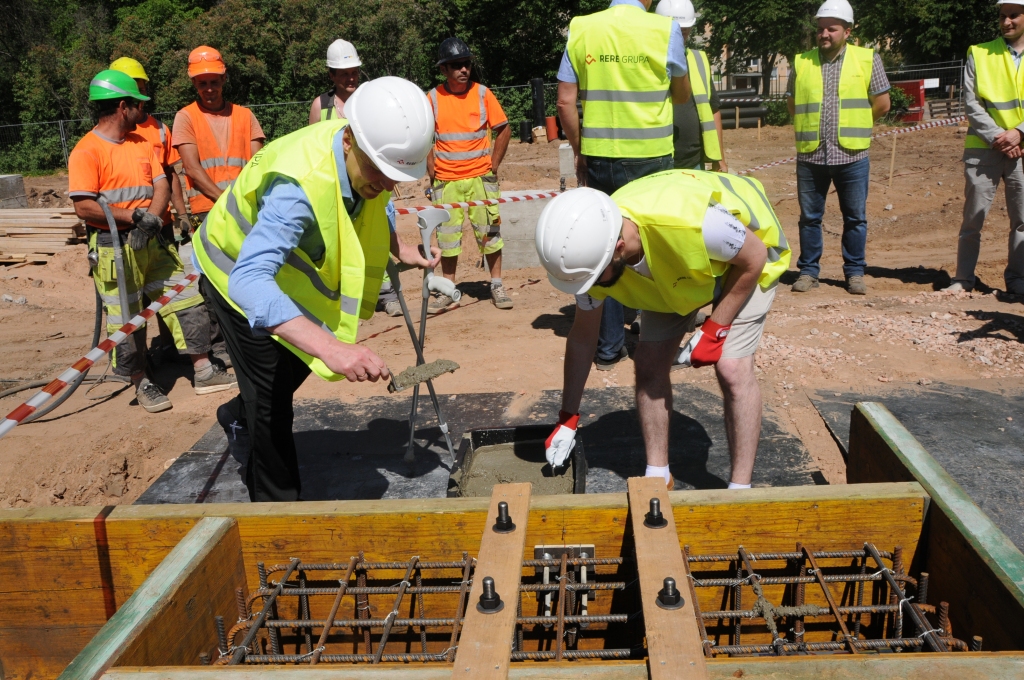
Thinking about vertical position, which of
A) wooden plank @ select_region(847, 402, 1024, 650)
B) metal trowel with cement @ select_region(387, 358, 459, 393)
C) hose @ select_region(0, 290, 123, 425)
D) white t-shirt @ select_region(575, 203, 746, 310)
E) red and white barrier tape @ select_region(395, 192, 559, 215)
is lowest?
hose @ select_region(0, 290, 123, 425)

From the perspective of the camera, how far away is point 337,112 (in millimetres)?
6453

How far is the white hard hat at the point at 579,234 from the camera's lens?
111 inches

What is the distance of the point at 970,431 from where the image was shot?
428cm

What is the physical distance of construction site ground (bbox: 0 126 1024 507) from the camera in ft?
16.1

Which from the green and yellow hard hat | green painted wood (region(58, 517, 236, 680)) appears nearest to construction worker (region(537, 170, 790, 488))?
green painted wood (region(58, 517, 236, 680))

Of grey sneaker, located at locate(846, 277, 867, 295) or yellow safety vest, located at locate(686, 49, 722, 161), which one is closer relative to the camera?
yellow safety vest, located at locate(686, 49, 722, 161)

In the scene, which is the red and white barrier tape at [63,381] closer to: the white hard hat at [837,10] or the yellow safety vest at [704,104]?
the yellow safety vest at [704,104]

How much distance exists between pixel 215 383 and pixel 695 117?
385cm

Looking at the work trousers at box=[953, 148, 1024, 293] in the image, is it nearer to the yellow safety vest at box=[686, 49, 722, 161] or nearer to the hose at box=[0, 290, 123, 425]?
the yellow safety vest at box=[686, 49, 722, 161]

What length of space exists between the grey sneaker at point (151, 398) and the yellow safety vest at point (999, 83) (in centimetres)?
647

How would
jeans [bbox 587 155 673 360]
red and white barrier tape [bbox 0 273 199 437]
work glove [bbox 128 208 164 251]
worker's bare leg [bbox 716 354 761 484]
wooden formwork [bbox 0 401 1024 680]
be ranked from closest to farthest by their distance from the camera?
wooden formwork [bbox 0 401 1024 680], red and white barrier tape [bbox 0 273 199 437], worker's bare leg [bbox 716 354 761 484], jeans [bbox 587 155 673 360], work glove [bbox 128 208 164 251]

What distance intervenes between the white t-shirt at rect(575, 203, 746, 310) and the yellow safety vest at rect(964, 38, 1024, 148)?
4.70 metres

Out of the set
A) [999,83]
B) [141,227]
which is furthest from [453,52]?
[999,83]

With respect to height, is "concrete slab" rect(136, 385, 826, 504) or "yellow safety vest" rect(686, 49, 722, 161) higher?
"yellow safety vest" rect(686, 49, 722, 161)
